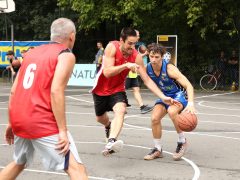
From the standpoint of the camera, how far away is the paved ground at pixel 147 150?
726cm

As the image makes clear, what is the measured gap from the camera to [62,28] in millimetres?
4691

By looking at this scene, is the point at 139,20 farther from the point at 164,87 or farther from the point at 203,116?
the point at 164,87

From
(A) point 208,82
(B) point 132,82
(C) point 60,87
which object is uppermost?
(C) point 60,87

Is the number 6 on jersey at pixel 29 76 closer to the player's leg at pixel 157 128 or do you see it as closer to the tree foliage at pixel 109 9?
the player's leg at pixel 157 128

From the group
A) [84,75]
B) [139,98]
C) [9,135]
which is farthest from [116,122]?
[84,75]

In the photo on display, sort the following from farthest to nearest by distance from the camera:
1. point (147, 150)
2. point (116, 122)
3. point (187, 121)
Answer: point (147, 150) → point (116, 122) → point (187, 121)

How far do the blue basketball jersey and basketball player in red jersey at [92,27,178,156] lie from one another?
26cm

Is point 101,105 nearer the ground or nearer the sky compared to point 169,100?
nearer the ground

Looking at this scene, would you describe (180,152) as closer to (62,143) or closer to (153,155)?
(153,155)

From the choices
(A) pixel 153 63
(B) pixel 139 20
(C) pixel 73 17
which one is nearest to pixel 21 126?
(A) pixel 153 63

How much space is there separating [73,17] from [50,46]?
24668mm

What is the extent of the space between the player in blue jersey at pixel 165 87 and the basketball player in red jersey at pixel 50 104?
3535mm

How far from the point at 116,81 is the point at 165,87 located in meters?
0.78

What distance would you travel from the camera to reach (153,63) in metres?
8.23
